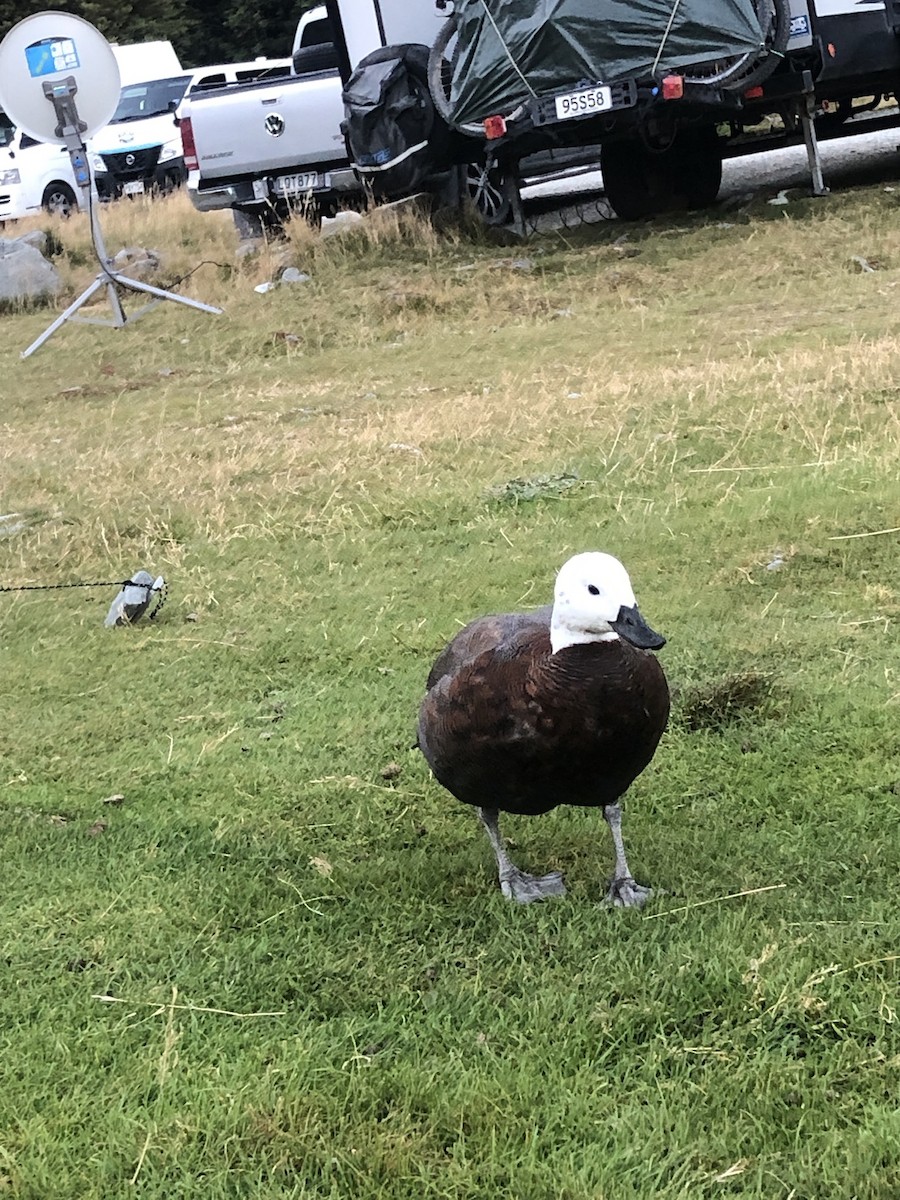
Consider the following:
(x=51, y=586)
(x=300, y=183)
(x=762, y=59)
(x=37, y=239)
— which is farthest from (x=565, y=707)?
(x=37, y=239)

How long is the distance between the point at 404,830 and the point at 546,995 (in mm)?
892

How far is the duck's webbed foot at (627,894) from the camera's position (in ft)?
9.50

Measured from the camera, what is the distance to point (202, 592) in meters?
→ 5.29

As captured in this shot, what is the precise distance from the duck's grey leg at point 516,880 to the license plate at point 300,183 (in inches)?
464

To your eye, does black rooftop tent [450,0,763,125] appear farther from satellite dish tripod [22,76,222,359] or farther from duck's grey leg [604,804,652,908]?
duck's grey leg [604,804,652,908]

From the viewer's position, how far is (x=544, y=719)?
2617mm

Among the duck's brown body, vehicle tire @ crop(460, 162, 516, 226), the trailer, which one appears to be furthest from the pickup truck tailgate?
the duck's brown body

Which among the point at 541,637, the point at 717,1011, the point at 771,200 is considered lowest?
the point at 771,200

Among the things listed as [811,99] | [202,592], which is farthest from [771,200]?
[202,592]

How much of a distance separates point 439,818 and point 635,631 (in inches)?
45.4

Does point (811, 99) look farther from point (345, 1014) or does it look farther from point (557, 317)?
point (345, 1014)

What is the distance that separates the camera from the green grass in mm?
2318

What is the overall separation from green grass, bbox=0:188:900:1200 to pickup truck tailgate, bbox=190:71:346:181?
624 centimetres

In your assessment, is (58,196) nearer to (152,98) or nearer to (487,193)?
(152,98)
